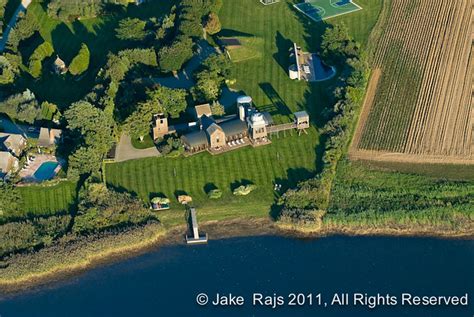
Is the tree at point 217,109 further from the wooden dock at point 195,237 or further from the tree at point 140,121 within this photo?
the wooden dock at point 195,237

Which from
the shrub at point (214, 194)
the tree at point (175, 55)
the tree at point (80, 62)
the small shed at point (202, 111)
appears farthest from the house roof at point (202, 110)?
the tree at point (80, 62)

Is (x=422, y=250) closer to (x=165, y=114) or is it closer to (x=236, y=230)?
(x=236, y=230)

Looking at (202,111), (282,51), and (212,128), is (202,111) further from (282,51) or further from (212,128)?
(282,51)

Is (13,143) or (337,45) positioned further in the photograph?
(337,45)

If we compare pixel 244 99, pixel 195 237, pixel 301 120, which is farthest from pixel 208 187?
pixel 301 120

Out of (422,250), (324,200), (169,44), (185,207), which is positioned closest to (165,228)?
(185,207)

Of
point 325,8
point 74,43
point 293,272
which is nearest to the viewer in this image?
point 293,272
